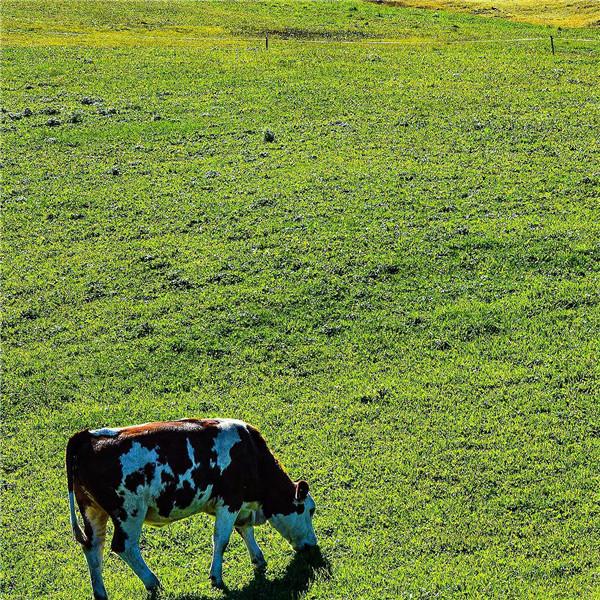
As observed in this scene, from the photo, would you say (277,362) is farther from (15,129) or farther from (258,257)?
(15,129)

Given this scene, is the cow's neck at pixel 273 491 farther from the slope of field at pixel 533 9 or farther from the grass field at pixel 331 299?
the slope of field at pixel 533 9

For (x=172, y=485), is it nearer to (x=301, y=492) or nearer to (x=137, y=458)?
(x=137, y=458)

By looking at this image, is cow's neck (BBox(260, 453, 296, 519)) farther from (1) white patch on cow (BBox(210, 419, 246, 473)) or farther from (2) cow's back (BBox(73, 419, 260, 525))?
(1) white patch on cow (BBox(210, 419, 246, 473))

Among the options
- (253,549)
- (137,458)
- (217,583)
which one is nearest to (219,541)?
(217,583)

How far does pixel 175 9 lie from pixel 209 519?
57.8m

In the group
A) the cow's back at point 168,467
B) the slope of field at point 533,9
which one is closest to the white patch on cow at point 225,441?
the cow's back at point 168,467

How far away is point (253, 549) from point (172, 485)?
2.37 meters

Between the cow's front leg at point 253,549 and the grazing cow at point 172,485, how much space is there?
0.02m

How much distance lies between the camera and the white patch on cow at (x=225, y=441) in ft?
45.5

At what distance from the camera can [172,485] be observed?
1328 cm

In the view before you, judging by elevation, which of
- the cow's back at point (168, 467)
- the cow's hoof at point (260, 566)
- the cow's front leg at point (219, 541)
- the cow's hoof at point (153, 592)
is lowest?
the cow's hoof at point (260, 566)

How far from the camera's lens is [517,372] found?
22297 millimetres

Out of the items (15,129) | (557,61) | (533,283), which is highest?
(557,61)

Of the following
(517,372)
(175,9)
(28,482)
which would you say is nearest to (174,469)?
(28,482)
